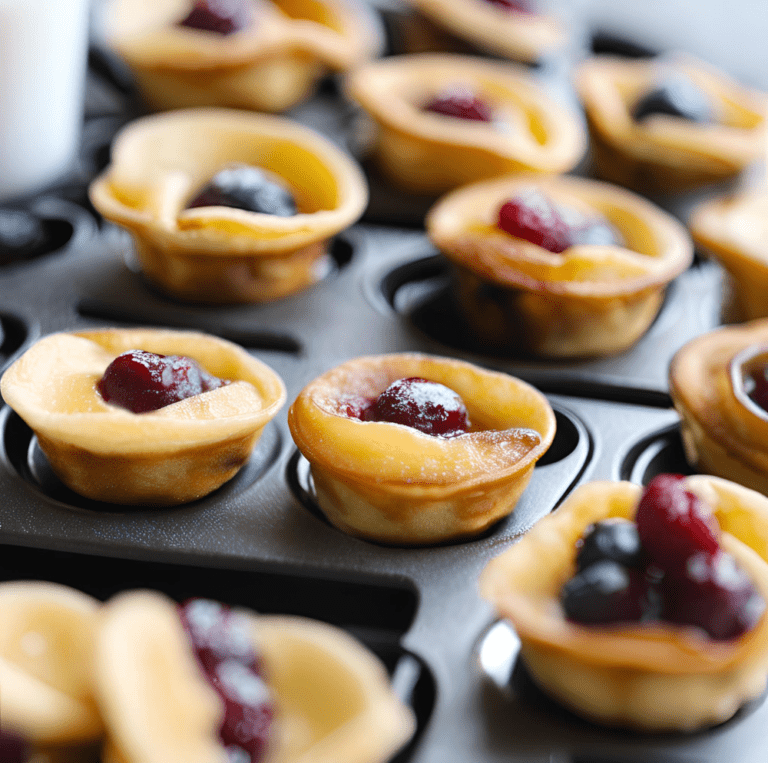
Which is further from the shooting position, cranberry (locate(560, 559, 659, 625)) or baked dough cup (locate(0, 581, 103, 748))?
cranberry (locate(560, 559, 659, 625))

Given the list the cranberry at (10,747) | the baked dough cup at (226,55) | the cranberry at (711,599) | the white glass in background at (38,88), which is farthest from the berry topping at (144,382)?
the baked dough cup at (226,55)

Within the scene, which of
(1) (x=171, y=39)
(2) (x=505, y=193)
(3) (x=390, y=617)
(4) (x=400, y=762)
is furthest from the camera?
(1) (x=171, y=39)

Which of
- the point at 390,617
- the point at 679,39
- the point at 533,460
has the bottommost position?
the point at 390,617

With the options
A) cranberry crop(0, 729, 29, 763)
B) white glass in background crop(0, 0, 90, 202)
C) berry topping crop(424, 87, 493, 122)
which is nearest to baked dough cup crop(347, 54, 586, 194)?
berry topping crop(424, 87, 493, 122)

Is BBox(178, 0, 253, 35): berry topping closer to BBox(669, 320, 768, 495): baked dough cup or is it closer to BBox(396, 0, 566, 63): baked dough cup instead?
BBox(396, 0, 566, 63): baked dough cup

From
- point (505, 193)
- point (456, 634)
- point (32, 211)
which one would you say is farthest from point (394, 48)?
point (456, 634)

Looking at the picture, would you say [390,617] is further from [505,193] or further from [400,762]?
[505,193]

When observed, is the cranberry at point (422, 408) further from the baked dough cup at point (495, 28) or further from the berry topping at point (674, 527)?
the baked dough cup at point (495, 28)
